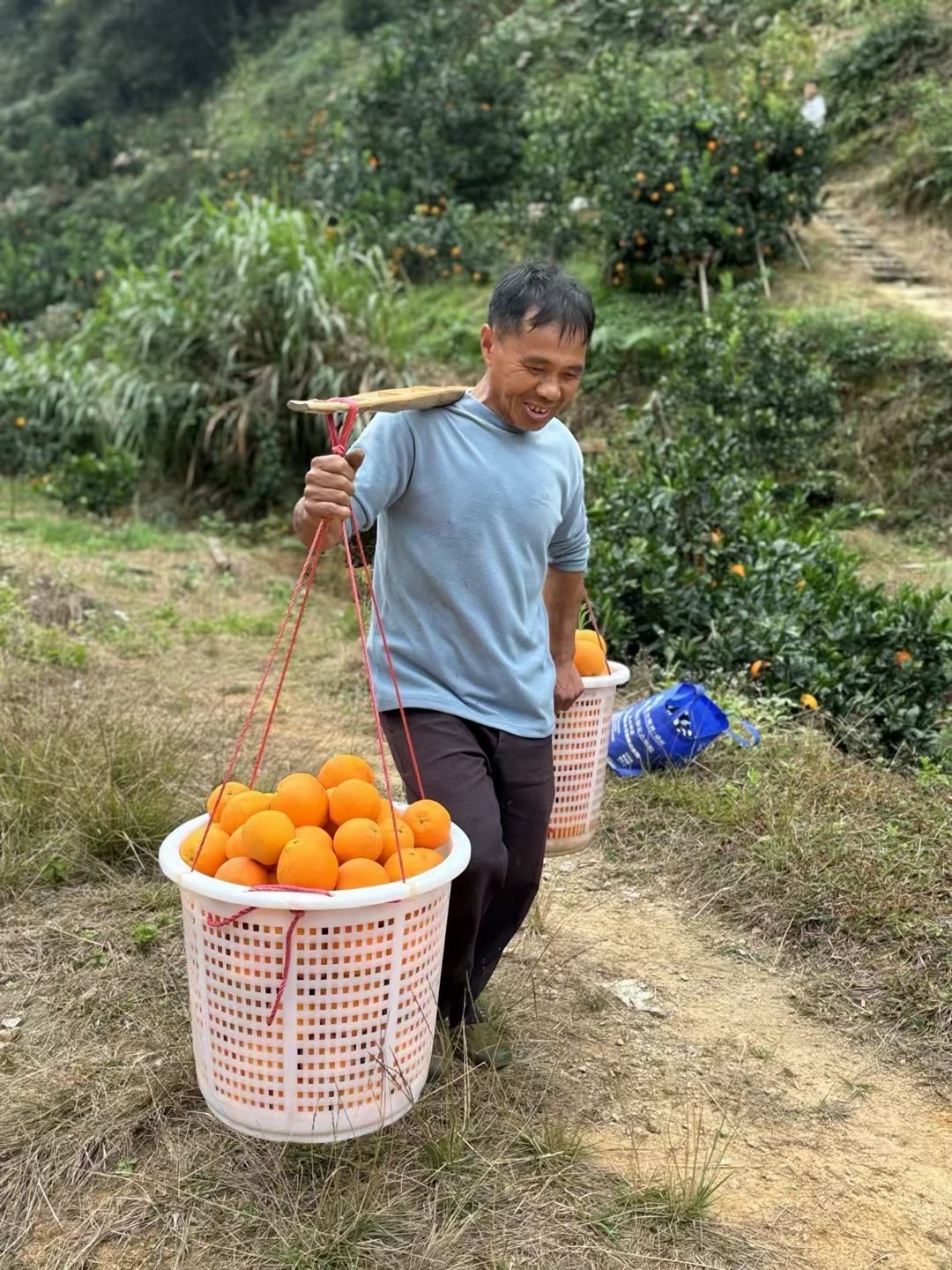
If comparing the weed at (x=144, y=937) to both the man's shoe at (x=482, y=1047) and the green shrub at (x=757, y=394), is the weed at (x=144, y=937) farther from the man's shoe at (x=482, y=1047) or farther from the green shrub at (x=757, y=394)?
the green shrub at (x=757, y=394)

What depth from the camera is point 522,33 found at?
53.7 feet

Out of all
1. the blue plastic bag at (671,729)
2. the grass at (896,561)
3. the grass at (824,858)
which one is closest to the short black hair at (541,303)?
the grass at (824,858)

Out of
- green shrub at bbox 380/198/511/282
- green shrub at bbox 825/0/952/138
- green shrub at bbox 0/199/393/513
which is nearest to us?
green shrub at bbox 0/199/393/513

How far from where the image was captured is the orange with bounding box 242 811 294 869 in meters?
1.91

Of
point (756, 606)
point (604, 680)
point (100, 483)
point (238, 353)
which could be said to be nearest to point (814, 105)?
point (238, 353)

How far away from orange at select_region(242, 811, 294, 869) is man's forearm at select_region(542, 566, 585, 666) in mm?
1010

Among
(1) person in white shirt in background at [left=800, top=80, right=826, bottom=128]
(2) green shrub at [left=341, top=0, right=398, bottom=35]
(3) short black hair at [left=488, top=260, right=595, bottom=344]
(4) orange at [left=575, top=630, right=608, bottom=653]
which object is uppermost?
(2) green shrub at [left=341, top=0, right=398, bottom=35]

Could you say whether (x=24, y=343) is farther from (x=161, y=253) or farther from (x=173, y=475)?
(x=173, y=475)

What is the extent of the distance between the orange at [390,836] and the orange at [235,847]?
0.73 ft

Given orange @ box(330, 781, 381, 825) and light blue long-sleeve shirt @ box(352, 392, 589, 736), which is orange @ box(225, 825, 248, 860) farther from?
light blue long-sleeve shirt @ box(352, 392, 589, 736)

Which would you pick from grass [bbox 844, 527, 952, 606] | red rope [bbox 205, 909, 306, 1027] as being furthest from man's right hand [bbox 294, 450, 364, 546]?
grass [bbox 844, 527, 952, 606]

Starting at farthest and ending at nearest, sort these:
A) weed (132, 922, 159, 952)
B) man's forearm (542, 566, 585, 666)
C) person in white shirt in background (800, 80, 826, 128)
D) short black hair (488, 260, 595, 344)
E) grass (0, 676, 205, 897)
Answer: person in white shirt in background (800, 80, 826, 128) < grass (0, 676, 205, 897) < weed (132, 922, 159, 952) < man's forearm (542, 566, 585, 666) < short black hair (488, 260, 595, 344)

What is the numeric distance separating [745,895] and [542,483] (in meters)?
1.66

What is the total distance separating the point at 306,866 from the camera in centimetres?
185
